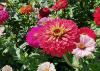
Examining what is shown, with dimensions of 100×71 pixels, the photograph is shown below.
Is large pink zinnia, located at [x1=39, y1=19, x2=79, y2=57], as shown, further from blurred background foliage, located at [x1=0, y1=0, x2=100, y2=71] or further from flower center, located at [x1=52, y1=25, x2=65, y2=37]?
blurred background foliage, located at [x1=0, y1=0, x2=100, y2=71]

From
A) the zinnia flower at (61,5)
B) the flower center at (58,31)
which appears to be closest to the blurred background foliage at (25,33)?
the zinnia flower at (61,5)

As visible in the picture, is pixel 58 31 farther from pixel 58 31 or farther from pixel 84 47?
pixel 84 47

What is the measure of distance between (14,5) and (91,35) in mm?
1644

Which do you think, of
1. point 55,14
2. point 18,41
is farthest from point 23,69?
point 55,14

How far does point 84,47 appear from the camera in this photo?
187 centimetres

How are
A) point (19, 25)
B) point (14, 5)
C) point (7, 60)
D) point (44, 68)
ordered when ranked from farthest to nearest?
point (14, 5) < point (19, 25) < point (7, 60) < point (44, 68)

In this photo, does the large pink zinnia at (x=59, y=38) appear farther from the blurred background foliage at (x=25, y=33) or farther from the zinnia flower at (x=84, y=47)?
the blurred background foliage at (x=25, y=33)

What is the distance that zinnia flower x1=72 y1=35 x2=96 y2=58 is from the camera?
182 cm

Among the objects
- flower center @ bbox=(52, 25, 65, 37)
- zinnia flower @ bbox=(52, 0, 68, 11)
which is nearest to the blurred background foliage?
zinnia flower @ bbox=(52, 0, 68, 11)

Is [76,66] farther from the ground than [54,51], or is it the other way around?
[54,51]

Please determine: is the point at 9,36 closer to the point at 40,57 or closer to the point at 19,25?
the point at 19,25

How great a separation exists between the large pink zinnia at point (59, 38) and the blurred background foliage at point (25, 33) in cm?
20

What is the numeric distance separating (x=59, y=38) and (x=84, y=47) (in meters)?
0.13

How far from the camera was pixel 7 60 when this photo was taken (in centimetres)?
268
